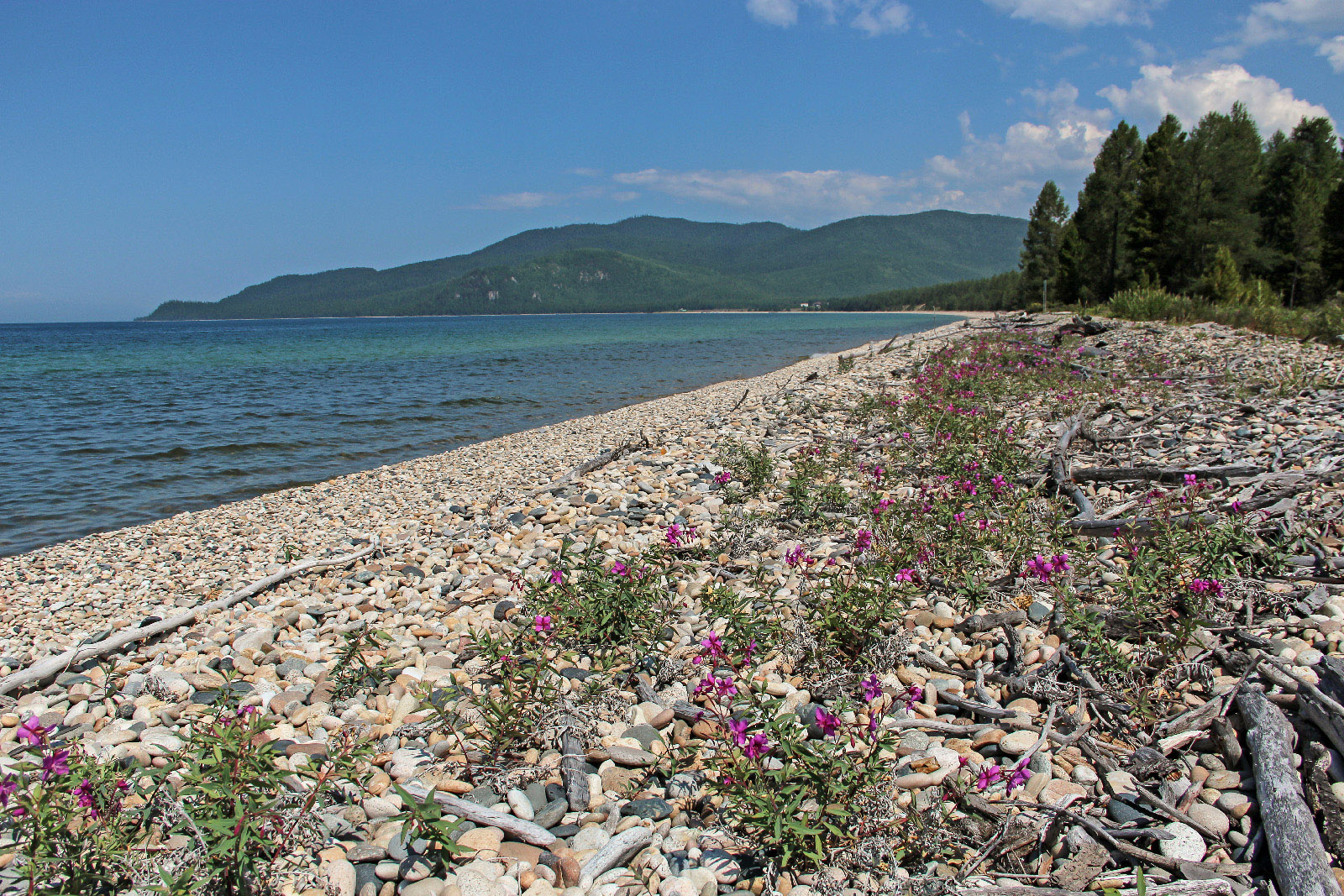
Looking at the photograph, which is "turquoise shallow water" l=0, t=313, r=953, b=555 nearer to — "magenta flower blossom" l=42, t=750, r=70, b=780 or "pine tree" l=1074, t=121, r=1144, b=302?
"magenta flower blossom" l=42, t=750, r=70, b=780

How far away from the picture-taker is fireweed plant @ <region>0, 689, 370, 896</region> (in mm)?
2475

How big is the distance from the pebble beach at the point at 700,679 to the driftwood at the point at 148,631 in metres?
0.09

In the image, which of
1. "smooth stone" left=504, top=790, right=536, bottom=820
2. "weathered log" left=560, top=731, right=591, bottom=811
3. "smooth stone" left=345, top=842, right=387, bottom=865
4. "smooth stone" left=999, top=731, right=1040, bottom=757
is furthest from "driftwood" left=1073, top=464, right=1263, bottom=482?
"smooth stone" left=345, top=842, right=387, bottom=865

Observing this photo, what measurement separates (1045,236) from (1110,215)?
2031 centimetres

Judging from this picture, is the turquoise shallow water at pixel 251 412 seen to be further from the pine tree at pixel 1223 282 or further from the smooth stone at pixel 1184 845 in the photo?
the pine tree at pixel 1223 282

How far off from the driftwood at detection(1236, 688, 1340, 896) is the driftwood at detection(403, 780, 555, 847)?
9.23ft

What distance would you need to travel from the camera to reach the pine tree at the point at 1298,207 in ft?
115

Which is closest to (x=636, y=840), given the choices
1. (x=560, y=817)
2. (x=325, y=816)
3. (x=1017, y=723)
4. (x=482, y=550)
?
(x=560, y=817)

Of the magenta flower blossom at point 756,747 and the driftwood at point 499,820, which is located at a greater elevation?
the magenta flower blossom at point 756,747

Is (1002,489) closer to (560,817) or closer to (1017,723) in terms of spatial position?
(1017,723)

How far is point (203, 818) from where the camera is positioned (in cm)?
259

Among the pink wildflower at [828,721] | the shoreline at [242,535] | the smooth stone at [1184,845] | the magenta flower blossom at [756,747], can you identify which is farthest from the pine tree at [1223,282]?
the magenta flower blossom at [756,747]

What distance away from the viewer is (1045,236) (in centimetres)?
6372

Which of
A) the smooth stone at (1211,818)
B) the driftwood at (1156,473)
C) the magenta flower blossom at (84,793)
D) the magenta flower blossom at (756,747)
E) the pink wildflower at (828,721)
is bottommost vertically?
the smooth stone at (1211,818)
